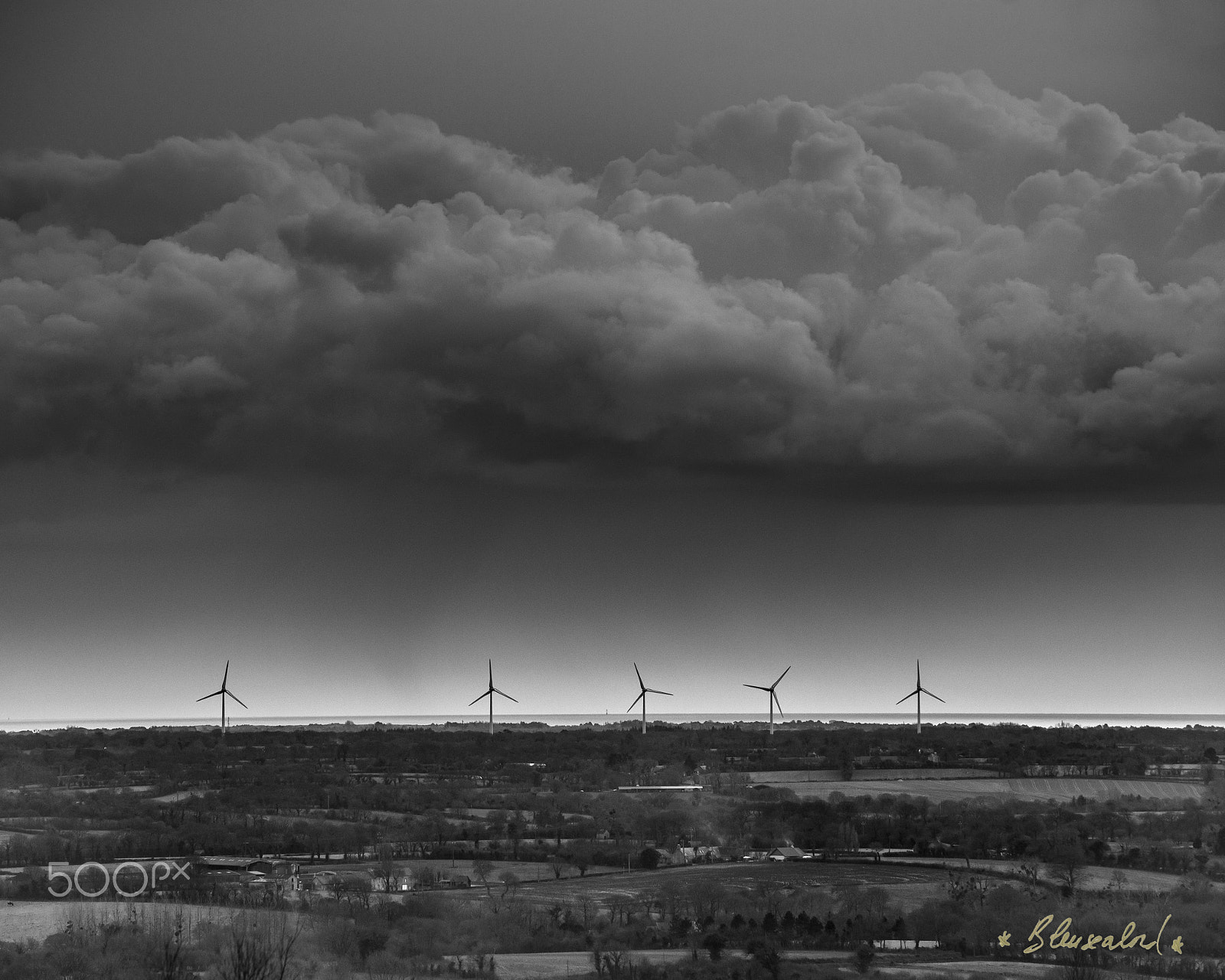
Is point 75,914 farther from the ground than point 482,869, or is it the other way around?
point 75,914

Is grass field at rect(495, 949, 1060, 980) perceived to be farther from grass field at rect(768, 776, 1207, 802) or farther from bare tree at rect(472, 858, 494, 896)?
grass field at rect(768, 776, 1207, 802)

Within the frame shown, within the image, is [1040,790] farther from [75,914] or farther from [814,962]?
[75,914]

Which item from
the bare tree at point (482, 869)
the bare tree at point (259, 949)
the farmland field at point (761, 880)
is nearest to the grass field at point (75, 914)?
the bare tree at point (259, 949)

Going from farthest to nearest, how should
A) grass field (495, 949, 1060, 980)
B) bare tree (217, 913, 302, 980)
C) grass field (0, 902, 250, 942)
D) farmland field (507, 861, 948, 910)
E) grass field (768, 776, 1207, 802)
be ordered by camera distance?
grass field (768, 776, 1207, 802)
farmland field (507, 861, 948, 910)
grass field (0, 902, 250, 942)
grass field (495, 949, 1060, 980)
bare tree (217, 913, 302, 980)

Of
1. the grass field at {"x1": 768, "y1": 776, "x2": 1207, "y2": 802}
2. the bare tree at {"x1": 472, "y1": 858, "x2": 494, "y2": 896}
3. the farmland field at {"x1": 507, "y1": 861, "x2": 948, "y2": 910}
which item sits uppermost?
the grass field at {"x1": 768, "y1": 776, "x2": 1207, "y2": 802}

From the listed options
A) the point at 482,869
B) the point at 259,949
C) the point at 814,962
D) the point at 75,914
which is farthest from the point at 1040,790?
the point at 259,949

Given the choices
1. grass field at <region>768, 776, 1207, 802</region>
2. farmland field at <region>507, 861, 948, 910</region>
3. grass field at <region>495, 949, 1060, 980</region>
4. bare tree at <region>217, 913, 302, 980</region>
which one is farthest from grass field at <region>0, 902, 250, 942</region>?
grass field at <region>768, 776, 1207, 802</region>

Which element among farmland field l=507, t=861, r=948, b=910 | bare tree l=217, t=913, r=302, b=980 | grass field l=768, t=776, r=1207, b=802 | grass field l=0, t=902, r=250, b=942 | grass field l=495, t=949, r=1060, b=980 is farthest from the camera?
grass field l=768, t=776, r=1207, b=802

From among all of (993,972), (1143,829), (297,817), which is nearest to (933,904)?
(993,972)
